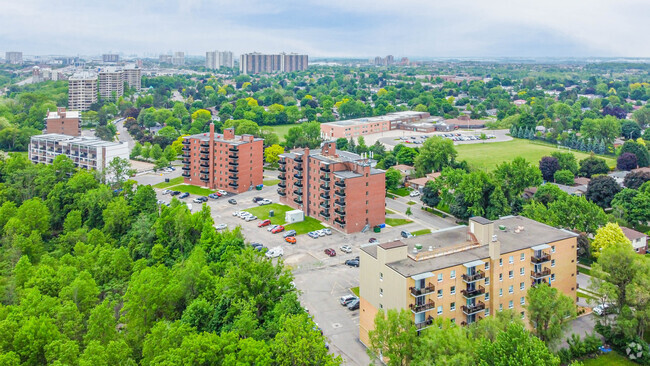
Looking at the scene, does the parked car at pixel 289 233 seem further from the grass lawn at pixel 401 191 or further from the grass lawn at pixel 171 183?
the grass lawn at pixel 171 183

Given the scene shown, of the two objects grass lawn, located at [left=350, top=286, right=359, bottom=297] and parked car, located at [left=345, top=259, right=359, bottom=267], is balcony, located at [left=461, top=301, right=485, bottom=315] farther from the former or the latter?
parked car, located at [left=345, top=259, right=359, bottom=267]

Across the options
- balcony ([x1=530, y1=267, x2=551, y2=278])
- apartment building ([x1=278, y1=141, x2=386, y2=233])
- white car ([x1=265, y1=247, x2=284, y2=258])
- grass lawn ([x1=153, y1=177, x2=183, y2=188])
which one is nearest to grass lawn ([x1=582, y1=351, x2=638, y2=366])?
balcony ([x1=530, y1=267, x2=551, y2=278])

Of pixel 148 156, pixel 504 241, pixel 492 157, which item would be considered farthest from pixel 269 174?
pixel 504 241

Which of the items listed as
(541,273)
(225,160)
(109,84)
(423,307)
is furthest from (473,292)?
(109,84)

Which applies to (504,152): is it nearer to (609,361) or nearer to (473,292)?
(609,361)

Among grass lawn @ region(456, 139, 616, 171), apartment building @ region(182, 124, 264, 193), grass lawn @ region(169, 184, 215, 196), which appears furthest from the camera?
grass lawn @ region(456, 139, 616, 171)

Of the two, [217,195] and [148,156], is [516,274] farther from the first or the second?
[148,156]

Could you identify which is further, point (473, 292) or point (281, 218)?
point (281, 218)
